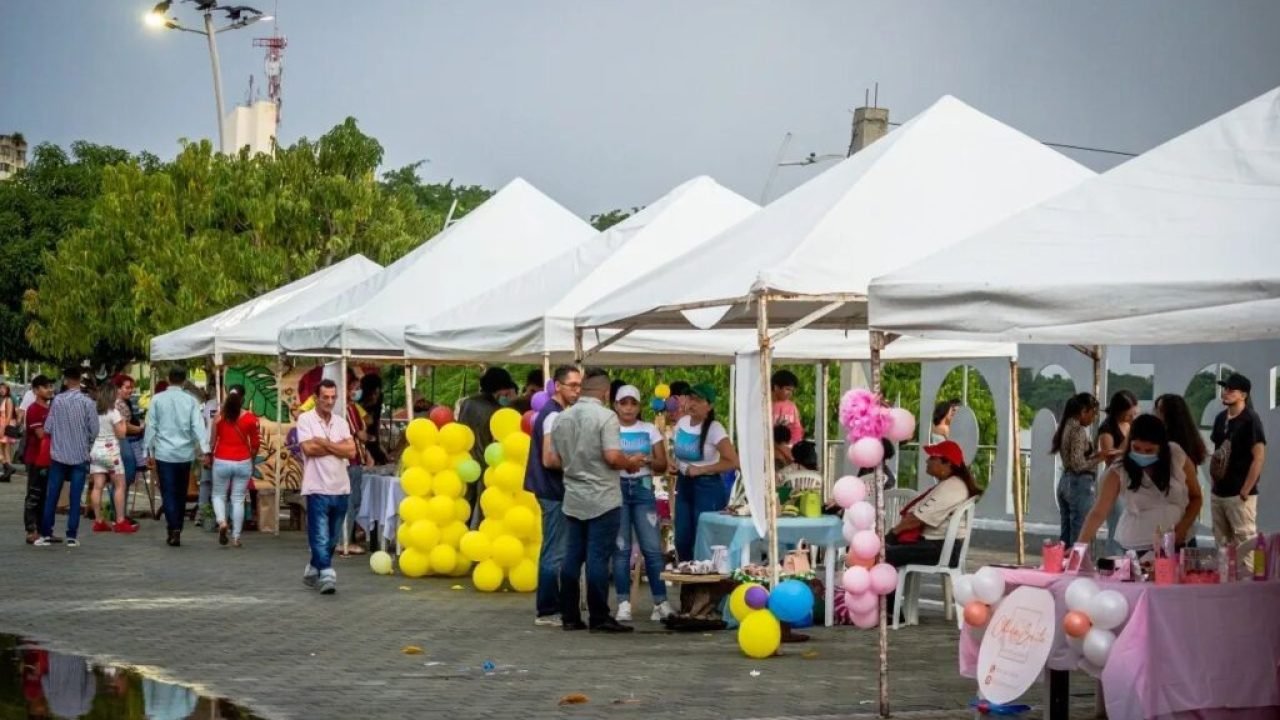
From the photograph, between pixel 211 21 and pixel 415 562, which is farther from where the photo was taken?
pixel 211 21

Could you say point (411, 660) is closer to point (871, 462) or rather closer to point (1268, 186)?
point (871, 462)

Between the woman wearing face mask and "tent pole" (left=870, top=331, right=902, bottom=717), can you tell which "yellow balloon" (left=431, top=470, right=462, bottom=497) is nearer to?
"tent pole" (left=870, top=331, right=902, bottom=717)

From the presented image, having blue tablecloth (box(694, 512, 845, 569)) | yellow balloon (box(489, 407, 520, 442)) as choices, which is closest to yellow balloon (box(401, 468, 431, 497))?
yellow balloon (box(489, 407, 520, 442))

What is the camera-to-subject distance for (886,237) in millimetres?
13516

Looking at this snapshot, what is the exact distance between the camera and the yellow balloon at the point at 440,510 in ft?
59.9

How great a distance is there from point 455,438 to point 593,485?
4550 mm

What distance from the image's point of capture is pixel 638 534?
48.2 ft

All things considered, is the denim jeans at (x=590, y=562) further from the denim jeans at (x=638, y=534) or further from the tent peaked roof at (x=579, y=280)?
the tent peaked roof at (x=579, y=280)

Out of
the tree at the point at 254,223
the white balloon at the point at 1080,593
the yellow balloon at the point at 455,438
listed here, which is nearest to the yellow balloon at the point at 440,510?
the yellow balloon at the point at 455,438

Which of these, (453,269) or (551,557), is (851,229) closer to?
(551,557)

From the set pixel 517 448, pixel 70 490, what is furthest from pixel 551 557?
pixel 70 490

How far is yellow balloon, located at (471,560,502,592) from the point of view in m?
17.2

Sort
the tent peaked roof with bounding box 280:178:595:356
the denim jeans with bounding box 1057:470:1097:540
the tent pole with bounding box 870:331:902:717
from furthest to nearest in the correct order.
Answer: the tent peaked roof with bounding box 280:178:595:356, the denim jeans with bounding box 1057:470:1097:540, the tent pole with bounding box 870:331:902:717

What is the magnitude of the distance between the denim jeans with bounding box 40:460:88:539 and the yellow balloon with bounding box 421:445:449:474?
5.12m
